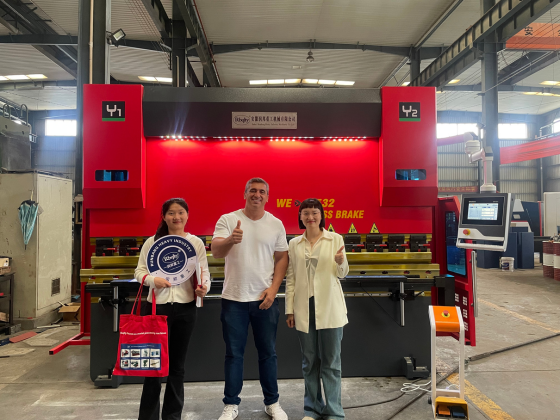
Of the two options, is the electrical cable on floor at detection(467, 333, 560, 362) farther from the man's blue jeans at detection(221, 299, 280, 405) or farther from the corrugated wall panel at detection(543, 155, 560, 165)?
the corrugated wall panel at detection(543, 155, 560, 165)

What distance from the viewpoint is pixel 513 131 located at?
2066 centimetres

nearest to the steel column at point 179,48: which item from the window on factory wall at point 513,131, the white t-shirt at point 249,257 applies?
the white t-shirt at point 249,257

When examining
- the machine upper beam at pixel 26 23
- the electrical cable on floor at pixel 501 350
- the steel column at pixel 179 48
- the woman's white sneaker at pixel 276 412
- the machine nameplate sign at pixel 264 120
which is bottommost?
the electrical cable on floor at pixel 501 350

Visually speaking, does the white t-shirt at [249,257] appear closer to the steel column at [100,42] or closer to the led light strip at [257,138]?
the led light strip at [257,138]

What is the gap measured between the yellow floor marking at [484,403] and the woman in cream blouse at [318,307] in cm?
127

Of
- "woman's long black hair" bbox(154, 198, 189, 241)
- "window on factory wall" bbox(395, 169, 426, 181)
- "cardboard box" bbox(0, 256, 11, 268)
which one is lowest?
"cardboard box" bbox(0, 256, 11, 268)

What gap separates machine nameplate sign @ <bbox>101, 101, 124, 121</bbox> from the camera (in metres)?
3.18

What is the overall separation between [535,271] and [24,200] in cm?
1256

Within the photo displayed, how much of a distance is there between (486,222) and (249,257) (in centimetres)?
225

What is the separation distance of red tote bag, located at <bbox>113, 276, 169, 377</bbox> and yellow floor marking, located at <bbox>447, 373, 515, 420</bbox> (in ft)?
8.07

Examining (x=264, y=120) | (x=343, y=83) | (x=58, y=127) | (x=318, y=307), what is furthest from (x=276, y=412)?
(x=58, y=127)

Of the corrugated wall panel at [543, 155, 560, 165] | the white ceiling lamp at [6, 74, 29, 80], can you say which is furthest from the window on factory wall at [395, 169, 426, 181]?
the corrugated wall panel at [543, 155, 560, 165]

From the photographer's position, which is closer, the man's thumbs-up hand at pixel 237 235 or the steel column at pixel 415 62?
the man's thumbs-up hand at pixel 237 235

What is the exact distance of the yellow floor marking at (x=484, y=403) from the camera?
9.07 ft
